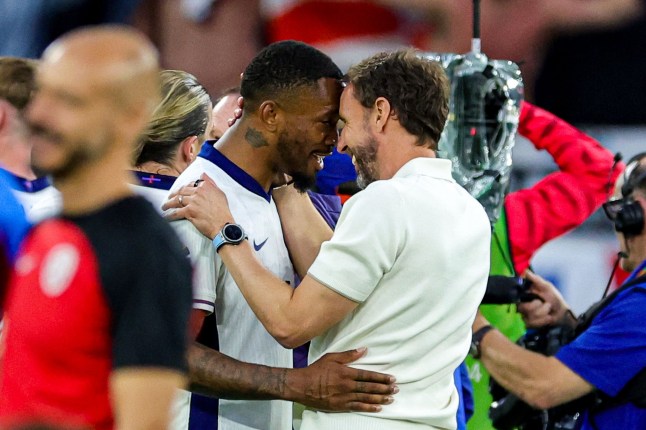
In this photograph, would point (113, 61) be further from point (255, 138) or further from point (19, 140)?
point (19, 140)

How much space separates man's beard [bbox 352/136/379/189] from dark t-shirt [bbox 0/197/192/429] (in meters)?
0.96

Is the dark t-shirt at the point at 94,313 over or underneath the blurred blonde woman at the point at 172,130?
over

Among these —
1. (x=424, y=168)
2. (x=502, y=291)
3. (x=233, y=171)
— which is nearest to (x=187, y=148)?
(x=233, y=171)

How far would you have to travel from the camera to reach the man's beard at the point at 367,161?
223cm

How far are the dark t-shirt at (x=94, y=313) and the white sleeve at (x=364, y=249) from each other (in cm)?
75

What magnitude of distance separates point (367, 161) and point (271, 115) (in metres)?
0.23

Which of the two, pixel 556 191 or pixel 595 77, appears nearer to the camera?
Result: pixel 556 191

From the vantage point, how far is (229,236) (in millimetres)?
2143

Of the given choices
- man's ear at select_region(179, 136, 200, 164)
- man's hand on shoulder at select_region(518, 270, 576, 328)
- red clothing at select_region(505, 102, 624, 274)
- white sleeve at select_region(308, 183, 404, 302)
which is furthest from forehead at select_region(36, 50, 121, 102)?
red clothing at select_region(505, 102, 624, 274)

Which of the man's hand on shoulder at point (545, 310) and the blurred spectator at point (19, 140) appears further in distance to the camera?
the man's hand on shoulder at point (545, 310)

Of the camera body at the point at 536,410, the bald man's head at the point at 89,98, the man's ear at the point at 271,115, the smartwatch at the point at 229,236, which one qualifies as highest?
the bald man's head at the point at 89,98

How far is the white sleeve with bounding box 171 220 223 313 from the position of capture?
7.19ft

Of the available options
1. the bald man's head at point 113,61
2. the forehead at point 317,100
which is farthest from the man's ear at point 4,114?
the bald man's head at point 113,61

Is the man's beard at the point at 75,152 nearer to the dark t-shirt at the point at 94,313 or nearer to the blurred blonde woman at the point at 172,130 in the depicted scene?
the dark t-shirt at the point at 94,313
